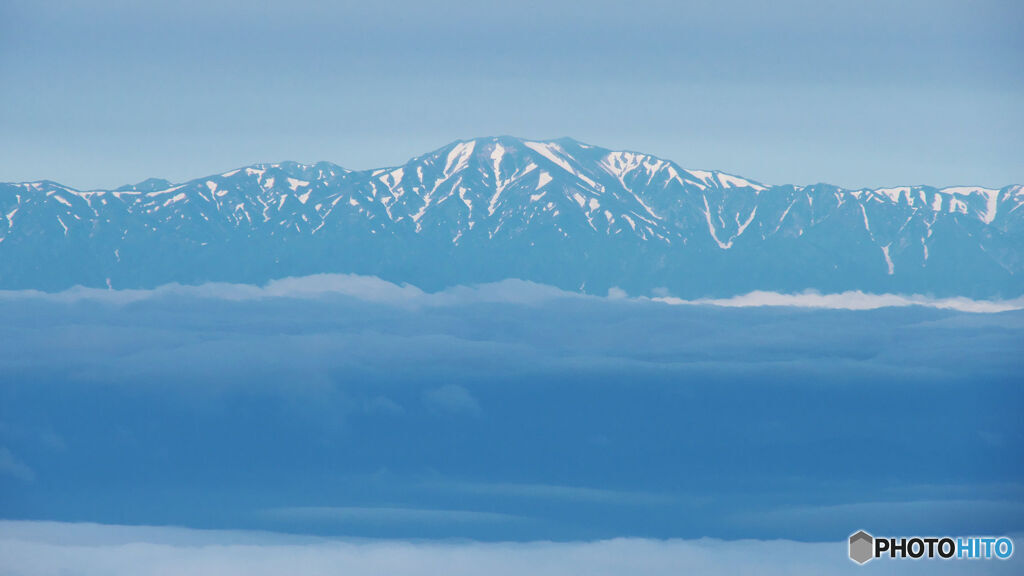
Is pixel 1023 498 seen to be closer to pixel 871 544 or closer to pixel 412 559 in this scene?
Answer: pixel 412 559

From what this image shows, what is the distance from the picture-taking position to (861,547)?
194ft

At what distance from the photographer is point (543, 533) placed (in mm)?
198500

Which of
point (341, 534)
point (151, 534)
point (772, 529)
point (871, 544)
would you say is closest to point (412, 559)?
point (341, 534)

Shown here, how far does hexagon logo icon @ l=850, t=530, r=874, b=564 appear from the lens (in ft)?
190

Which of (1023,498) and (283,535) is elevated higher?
(1023,498)

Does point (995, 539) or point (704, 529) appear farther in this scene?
point (704, 529)

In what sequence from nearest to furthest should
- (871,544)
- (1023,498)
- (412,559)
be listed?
1. (871,544)
2. (412,559)
3. (1023,498)

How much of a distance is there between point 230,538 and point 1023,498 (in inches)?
4983

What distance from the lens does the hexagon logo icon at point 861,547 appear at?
190 feet

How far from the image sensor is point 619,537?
634 ft

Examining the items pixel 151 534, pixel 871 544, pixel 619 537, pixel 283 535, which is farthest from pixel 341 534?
pixel 871 544

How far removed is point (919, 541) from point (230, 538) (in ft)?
530

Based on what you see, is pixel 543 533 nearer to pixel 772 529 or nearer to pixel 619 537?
pixel 619 537

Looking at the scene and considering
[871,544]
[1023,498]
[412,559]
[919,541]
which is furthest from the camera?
[1023,498]
